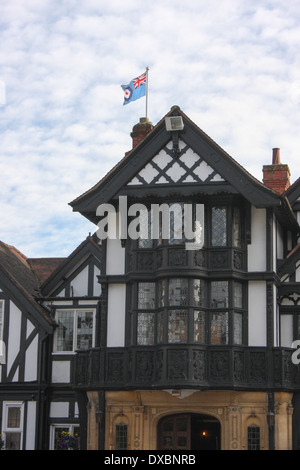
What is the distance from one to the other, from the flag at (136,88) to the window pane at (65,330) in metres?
7.12

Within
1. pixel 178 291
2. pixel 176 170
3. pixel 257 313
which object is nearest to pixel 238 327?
pixel 257 313

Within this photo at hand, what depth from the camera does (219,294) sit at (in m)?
24.6

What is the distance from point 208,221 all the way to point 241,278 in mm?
1820

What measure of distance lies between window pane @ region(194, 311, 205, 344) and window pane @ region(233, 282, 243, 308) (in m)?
0.99

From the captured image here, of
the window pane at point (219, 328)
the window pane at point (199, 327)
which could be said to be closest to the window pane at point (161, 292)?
the window pane at point (199, 327)

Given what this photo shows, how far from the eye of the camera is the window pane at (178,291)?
2423 cm

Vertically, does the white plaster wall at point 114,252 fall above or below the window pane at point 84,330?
above

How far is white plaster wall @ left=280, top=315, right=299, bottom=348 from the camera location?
25.9 metres

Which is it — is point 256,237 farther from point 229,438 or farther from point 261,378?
point 229,438

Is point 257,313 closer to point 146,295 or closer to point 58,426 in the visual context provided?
point 146,295

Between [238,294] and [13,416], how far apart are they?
8.52m

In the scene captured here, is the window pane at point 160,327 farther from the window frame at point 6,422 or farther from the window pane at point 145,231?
the window frame at point 6,422

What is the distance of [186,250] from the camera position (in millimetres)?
24281

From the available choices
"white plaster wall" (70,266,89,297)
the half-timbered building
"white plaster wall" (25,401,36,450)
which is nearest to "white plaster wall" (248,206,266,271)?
the half-timbered building
